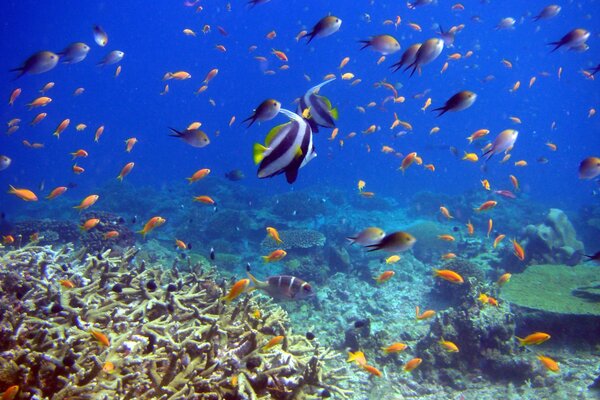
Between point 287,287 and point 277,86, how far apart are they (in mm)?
129700

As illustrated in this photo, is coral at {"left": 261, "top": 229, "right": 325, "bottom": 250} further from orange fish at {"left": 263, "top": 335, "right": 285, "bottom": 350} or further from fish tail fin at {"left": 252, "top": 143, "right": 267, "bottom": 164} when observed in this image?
fish tail fin at {"left": 252, "top": 143, "right": 267, "bottom": 164}

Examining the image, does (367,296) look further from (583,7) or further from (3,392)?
(583,7)

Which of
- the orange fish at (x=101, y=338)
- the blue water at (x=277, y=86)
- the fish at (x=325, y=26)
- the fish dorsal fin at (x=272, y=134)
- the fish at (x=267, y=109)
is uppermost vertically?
the fish at (x=325, y=26)

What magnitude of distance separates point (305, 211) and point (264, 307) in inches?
558

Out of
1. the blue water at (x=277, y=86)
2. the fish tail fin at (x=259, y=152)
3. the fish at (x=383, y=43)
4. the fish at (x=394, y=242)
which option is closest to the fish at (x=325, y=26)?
the fish at (x=383, y=43)

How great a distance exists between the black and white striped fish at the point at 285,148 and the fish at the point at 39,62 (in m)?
6.73

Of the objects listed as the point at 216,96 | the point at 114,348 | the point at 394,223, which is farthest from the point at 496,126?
the point at 114,348

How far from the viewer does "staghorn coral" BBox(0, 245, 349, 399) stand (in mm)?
2811

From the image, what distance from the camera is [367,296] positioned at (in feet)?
33.2

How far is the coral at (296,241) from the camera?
1285 cm

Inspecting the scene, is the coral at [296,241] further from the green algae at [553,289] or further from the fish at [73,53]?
the fish at [73,53]

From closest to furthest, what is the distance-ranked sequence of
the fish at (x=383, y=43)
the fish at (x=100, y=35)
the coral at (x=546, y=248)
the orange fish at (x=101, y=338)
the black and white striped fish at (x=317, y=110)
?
1. the orange fish at (x=101, y=338)
2. the black and white striped fish at (x=317, y=110)
3. the fish at (x=383, y=43)
4. the fish at (x=100, y=35)
5. the coral at (x=546, y=248)

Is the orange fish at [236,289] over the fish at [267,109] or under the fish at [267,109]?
under

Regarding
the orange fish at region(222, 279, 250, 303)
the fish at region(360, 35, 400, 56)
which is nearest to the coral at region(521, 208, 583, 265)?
the fish at region(360, 35, 400, 56)
